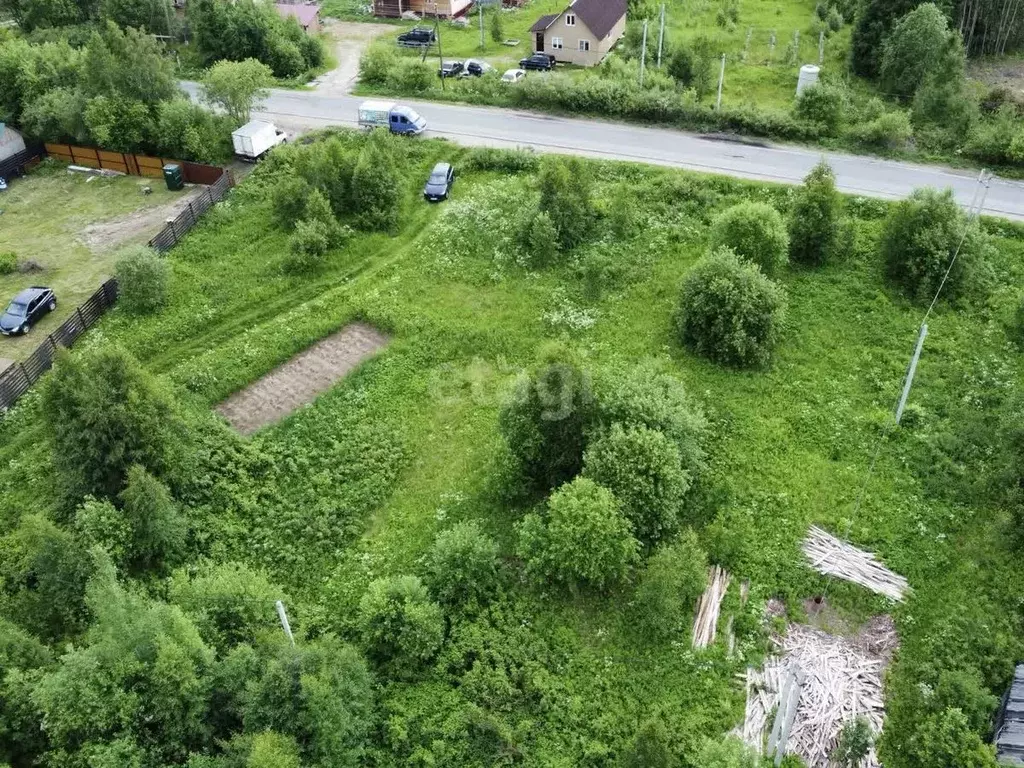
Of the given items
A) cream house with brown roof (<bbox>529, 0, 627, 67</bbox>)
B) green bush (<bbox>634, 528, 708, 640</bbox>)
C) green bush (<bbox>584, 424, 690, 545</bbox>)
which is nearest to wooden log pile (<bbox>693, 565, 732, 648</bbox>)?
green bush (<bbox>634, 528, 708, 640</bbox>)

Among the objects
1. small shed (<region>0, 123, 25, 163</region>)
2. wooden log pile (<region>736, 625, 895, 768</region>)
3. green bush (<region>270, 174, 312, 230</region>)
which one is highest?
small shed (<region>0, 123, 25, 163</region>)

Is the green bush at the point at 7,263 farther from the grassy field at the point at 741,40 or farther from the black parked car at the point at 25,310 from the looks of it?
the grassy field at the point at 741,40

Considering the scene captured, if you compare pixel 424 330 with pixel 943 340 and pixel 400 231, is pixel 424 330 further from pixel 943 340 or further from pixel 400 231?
pixel 943 340

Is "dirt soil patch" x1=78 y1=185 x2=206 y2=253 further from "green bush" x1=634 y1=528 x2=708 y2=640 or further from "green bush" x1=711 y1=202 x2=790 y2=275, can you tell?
"green bush" x1=634 y1=528 x2=708 y2=640

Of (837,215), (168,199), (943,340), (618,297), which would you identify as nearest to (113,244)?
(168,199)

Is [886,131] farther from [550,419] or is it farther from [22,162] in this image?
[22,162]

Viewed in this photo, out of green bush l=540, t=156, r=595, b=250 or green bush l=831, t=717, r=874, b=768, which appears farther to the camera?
green bush l=540, t=156, r=595, b=250
